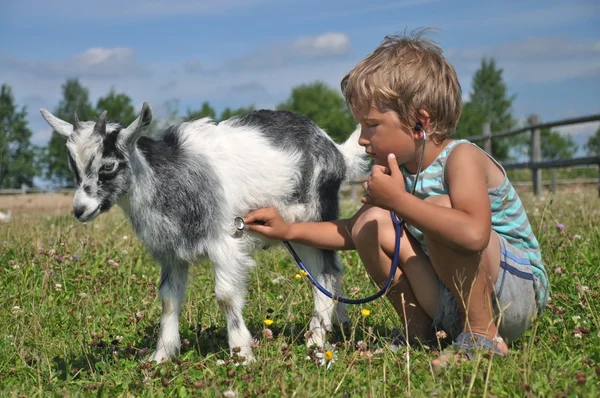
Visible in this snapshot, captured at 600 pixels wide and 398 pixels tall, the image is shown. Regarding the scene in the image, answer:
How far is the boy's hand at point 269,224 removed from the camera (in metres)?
3.47

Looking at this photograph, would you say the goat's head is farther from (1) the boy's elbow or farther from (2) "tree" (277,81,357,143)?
(2) "tree" (277,81,357,143)

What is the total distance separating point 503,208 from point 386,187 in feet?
1.96

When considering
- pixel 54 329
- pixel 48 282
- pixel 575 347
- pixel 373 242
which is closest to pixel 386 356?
pixel 373 242

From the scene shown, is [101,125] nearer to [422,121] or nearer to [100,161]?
[100,161]

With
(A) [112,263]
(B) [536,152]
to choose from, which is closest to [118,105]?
(B) [536,152]

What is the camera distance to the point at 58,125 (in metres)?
3.45

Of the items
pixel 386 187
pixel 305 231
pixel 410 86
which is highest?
pixel 410 86

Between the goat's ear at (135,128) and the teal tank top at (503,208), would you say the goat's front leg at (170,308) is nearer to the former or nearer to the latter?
the goat's ear at (135,128)

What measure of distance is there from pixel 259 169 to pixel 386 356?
1344 millimetres

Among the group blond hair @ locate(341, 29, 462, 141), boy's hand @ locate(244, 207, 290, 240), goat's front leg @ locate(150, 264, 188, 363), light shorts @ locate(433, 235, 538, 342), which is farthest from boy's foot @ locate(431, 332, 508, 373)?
goat's front leg @ locate(150, 264, 188, 363)

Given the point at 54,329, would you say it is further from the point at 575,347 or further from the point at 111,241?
the point at 575,347

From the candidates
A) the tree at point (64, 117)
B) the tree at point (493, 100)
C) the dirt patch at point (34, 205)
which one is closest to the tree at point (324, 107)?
the tree at point (493, 100)

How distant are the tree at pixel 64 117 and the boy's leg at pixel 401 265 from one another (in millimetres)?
53921

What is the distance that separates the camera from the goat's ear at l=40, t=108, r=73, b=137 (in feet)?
11.2
